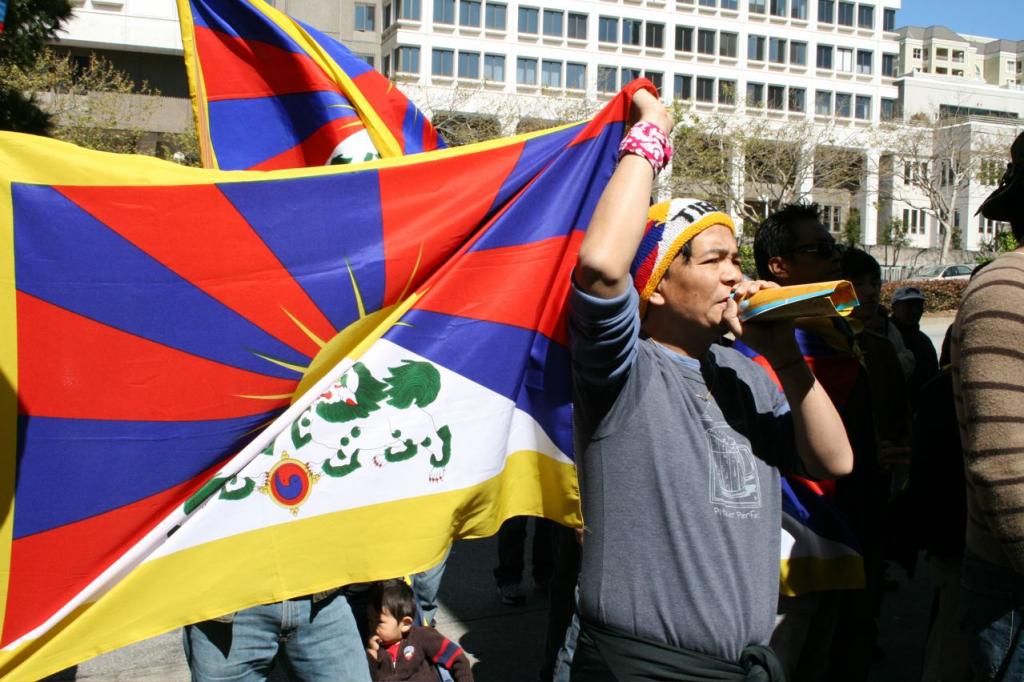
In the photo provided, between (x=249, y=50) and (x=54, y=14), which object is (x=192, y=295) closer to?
(x=249, y=50)

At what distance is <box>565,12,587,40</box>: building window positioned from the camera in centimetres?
5888

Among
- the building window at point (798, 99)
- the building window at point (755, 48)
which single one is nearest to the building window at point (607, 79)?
the building window at point (755, 48)

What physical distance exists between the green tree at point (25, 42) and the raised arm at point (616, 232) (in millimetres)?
7622

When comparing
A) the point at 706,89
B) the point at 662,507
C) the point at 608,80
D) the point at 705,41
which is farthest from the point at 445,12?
the point at 662,507

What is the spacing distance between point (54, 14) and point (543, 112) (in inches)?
1588

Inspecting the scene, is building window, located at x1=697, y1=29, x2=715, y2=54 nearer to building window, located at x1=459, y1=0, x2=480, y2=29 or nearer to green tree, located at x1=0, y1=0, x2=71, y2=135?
building window, located at x1=459, y1=0, x2=480, y2=29

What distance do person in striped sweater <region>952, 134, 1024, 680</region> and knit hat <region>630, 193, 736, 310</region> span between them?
0.60 meters

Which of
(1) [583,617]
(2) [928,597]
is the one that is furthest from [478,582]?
(1) [583,617]

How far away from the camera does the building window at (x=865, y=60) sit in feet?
222

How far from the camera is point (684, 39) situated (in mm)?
62500

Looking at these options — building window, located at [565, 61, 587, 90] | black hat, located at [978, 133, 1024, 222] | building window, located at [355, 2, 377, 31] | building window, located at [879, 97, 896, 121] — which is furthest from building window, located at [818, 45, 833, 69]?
black hat, located at [978, 133, 1024, 222]

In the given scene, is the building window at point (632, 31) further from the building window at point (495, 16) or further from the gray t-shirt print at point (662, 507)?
the gray t-shirt print at point (662, 507)

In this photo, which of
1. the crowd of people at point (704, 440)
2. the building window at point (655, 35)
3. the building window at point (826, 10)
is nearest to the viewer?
the crowd of people at point (704, 440)

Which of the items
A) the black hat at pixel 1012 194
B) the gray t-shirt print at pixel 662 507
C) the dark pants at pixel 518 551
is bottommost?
the dark pants at pixel 518 551
